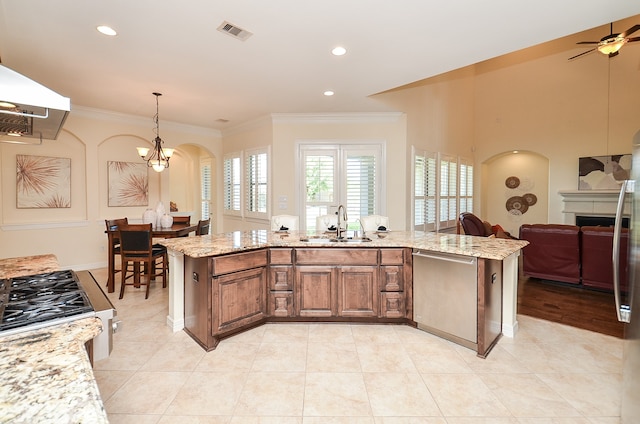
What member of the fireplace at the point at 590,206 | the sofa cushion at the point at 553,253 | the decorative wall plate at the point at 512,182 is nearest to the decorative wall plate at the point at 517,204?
the decorative wall plate at the point at 512,182

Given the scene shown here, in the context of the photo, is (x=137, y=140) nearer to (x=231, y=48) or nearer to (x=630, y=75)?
(x=231, y=48)

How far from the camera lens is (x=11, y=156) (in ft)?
15.5

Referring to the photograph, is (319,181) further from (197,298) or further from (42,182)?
(42,182)

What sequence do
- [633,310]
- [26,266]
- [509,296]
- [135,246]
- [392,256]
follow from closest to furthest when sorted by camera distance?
[633,310] < [26,266] < [509,296] < [392,256] < [135,246]

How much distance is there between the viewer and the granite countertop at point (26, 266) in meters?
1.79

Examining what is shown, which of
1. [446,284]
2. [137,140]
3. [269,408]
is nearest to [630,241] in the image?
[446,284]

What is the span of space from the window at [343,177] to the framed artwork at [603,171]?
4.80 meters

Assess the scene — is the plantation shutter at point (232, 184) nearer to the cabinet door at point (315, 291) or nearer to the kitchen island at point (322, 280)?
the kitchen island at point (322, 280)

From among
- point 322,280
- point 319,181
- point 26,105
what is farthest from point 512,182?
point 26,105

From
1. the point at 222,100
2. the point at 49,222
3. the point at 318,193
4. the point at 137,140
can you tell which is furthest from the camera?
the point at 137,140

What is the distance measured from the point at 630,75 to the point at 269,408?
8804 millimetres

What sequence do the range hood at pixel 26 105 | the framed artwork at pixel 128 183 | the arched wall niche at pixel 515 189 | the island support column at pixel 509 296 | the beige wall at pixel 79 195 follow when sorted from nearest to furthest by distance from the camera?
the range hood at pixel 26 105, the island support column at pixel 509 296, the beige wall at pixel 79 195, the framed artwork at pixel 128 183, the arched wall niche at pixel 515 189

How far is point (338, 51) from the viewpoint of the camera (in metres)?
3.08

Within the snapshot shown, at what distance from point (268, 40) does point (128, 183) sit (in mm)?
4421
